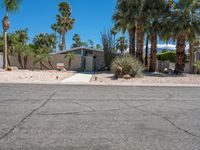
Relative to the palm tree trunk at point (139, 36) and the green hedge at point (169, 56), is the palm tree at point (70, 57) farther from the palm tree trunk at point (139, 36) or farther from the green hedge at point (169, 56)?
the green hedge at point (169, 56)

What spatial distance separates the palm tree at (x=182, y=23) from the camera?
25.4 m

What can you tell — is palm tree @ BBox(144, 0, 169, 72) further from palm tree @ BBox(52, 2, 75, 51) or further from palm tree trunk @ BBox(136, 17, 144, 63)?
palm tree @ BBox(52, 2, 75, 51)

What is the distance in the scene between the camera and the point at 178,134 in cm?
566

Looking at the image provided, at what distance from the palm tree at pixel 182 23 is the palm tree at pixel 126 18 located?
4487mm

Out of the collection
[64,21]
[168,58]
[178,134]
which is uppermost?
[64,21]

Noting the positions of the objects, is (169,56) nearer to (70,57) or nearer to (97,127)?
(70,57)

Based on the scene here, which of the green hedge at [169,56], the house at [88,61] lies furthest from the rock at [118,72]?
the green hedge at [169,56]

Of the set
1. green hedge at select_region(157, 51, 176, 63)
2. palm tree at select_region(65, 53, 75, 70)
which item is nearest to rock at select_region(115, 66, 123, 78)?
palm tree at select_region(65, 53, 75, 70)

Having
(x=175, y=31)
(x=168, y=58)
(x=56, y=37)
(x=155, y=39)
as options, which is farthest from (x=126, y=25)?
(x=56, y=37)

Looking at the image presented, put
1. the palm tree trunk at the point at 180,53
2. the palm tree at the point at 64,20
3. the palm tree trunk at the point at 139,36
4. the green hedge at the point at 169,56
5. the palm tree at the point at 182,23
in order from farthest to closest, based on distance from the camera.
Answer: the palm tree at the point at 64,20 < the green hedge at the point at 169,56 < the palm tree trunk at the point at 139,36 < the palm tree trunk at the point at 180,53 < the palm tree at the point at 182,23

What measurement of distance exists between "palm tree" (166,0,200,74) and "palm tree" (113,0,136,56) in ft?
14.7

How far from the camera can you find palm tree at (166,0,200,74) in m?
25.4

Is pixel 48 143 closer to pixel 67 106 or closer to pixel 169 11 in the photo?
pixel 67 106

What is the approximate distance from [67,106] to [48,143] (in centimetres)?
386
